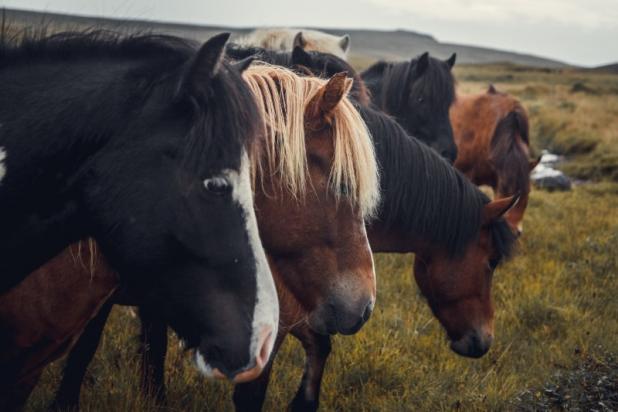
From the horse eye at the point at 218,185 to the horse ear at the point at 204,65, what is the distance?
0.83 ft

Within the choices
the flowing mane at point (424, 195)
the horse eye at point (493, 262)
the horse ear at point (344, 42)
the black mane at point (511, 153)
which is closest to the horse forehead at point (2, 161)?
the flowing mane at point (424, 195)

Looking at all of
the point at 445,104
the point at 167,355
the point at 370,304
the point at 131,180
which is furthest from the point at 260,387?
the point at 445,104

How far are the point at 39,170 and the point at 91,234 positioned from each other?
244 millimetres

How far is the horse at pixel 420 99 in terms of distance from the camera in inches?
219

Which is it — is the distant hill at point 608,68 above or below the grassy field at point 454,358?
below

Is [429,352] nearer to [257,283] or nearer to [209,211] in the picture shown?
[257,283]

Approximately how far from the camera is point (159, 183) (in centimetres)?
158

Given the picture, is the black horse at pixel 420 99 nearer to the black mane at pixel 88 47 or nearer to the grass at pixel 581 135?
the black mane at pixel 88 47

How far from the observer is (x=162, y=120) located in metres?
1.60

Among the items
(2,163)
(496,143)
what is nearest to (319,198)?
(2,163)

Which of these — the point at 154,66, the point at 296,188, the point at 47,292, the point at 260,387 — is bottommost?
the point at 260,387

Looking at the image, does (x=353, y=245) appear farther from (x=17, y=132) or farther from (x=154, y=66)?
(x=17, y=132)

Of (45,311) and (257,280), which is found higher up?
(257,280)

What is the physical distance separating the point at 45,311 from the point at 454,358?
114 inches
